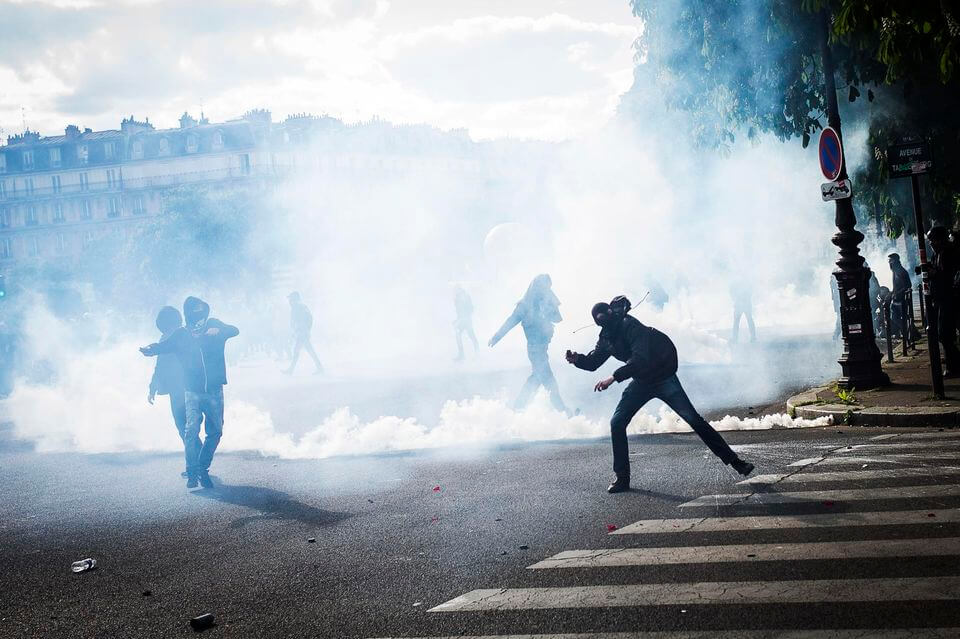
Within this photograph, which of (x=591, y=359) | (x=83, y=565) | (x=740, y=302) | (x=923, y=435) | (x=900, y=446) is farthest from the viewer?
(x=740, y=302)

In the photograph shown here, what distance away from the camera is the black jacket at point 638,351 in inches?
316

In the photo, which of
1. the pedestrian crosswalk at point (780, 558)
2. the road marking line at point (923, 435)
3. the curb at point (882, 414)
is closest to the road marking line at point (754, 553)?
the pedestrian crosswalk at point (780, 558)

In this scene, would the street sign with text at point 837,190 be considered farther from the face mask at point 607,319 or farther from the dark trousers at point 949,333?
the face mask at point 607,319

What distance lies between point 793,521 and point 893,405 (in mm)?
5117

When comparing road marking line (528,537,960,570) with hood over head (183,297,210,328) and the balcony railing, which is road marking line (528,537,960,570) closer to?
hood over head (183,297,210,328)

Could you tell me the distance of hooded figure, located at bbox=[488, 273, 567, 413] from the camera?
516 inches

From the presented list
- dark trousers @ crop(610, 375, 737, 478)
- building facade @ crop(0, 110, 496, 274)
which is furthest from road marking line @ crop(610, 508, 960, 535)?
building facade @ crop(0, 110, 496, 274)

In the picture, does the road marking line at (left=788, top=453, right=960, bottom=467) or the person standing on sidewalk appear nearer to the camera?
the road marking line at (left=788, top=453, right=960, bottom=467)

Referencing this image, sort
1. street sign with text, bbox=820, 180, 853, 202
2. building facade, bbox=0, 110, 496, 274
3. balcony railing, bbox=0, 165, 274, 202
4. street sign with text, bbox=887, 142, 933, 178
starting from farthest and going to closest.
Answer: building facade, bbox=0, 110, 496, 274
balcony railing, bbox=0, 165, 274, 202
street sign with text, bbox=820, 180, 853, 202
street sign with text, bbox=887, 142, 933, 178

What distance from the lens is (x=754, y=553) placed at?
569 cm

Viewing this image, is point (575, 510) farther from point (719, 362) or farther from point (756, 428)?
point (719, 362)

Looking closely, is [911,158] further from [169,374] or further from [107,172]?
[107,172]

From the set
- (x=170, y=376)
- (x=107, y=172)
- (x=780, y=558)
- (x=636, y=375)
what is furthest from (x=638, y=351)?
(x=107, y=172)

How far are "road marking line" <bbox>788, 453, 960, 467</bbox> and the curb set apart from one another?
1.98m
